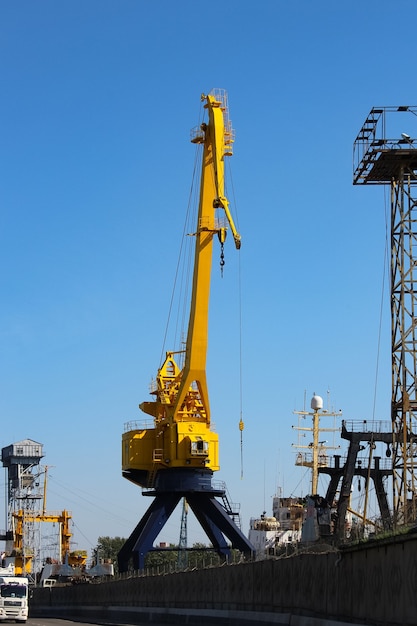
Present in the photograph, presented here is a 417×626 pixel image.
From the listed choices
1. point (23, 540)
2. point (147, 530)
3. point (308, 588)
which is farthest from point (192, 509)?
point (23, 540)

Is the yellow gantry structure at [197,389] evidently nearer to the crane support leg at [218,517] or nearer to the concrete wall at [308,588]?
the crane support leg at [218,517]

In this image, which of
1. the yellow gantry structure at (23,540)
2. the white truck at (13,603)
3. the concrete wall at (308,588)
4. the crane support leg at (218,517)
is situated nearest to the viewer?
the concrete wall at (308,588)

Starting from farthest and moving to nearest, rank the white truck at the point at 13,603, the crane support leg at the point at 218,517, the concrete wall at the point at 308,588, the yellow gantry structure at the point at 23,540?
1. the yellow gantry structure at the point at 23,540
2. the crane support leg at the point at 218,517
3. the white truck at the point at 13,603
4. the concrete wall at the point at 308,588

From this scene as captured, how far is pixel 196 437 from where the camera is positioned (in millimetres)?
67250

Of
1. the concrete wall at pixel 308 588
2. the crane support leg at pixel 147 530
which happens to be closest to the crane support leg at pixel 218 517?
the crane support leg at pixel 147 530

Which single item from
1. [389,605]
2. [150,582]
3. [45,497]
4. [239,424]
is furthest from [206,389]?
[45,497]

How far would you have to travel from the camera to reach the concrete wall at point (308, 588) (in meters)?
24.2

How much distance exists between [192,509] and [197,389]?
712 cm

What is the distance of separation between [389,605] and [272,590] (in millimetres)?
12024

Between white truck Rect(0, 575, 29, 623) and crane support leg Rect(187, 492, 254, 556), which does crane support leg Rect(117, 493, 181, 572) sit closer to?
crane support leg Rect(187, 492, 254, 556)

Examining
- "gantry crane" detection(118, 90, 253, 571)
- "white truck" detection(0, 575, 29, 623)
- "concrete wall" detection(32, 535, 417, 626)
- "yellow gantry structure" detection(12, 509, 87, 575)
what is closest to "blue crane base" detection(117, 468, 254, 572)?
"gantry crane" detection(118, 90, 253, 571)

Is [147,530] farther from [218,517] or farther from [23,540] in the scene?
[23,540]

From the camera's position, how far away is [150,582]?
5516 cm

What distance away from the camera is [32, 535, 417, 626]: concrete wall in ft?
79.4
